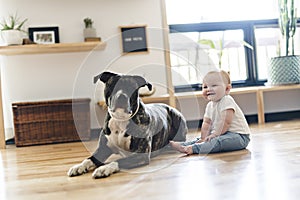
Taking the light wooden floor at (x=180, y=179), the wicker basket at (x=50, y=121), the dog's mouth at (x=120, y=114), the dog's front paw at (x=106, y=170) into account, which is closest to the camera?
the light wooden floor at (x=180, y=179)

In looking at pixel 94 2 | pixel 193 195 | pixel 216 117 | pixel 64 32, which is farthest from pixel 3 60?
pixel 193 195

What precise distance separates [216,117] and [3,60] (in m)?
1.98

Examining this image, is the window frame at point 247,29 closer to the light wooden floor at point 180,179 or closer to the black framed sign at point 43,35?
the black framed sign at point 43,35

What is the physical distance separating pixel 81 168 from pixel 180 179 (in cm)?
44

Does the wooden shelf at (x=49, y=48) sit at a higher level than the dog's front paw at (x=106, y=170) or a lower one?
higher

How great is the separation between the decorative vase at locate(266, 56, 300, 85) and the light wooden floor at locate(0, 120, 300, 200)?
51.2 inches

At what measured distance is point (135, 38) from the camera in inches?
125

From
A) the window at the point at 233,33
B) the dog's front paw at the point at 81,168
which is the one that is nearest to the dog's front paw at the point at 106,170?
the dog's front paw at the point at 81,168

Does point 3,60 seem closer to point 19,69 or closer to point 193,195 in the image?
point 19,69

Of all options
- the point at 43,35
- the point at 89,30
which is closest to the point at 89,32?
the point at 89,30

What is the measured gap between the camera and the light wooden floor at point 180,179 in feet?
3.55

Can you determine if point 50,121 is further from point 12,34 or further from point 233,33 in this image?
point 233,33

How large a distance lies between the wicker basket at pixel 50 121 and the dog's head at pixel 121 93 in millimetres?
1184

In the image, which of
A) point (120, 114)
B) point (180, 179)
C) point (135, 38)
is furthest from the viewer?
point (135, 38)
